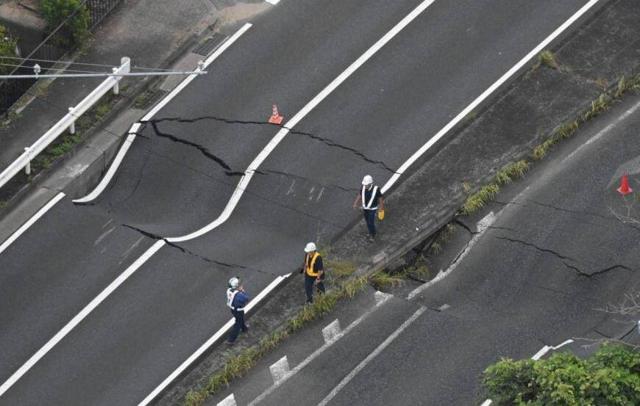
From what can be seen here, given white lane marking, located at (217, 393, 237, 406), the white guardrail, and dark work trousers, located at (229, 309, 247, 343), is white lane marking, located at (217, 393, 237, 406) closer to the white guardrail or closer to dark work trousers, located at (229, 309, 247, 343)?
dark work trousers, located at (229, 309, 247, 343)

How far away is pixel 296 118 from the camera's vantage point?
3200cm

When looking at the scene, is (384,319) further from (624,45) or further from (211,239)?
(624,45)

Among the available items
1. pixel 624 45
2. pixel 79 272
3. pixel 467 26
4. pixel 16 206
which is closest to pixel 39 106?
pixel 16 206

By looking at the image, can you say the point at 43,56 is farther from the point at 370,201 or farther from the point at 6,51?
the point at 370,201

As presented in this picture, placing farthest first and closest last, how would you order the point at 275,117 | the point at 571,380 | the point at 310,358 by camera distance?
the point at 275,117
the point at 310,358
the point at 571,380

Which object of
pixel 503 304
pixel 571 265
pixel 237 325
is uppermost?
pixel 237 325

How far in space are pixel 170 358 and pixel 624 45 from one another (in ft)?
39.3

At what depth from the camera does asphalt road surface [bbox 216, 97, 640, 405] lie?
26.9m

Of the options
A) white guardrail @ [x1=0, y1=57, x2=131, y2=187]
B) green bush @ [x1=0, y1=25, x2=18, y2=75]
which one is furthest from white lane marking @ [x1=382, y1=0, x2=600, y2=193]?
green bush @ [x1=0, y1=25, x2=18, y2=75]

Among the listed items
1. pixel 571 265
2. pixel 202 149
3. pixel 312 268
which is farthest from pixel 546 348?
pixel 202 149

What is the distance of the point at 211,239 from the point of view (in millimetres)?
29984

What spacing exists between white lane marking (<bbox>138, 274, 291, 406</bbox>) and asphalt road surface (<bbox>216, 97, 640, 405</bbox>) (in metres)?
0.97

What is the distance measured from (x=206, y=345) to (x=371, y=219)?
4.03m

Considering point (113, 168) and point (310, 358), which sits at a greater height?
point (113, 168)
